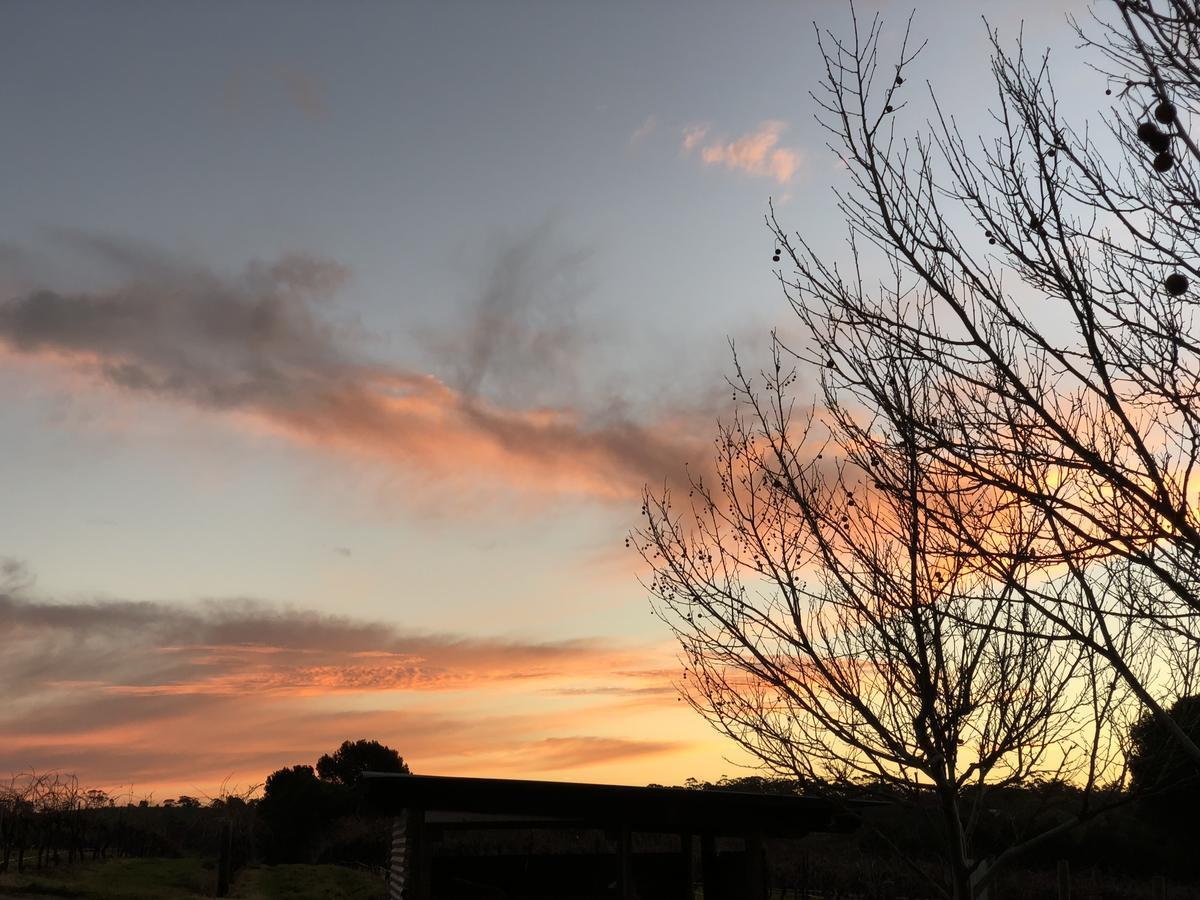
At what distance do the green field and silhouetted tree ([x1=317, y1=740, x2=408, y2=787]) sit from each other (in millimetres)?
17581

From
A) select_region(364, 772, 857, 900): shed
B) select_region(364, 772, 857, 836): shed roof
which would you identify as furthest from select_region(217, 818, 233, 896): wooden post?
select_region(364, 772, 857, 836): shed roof

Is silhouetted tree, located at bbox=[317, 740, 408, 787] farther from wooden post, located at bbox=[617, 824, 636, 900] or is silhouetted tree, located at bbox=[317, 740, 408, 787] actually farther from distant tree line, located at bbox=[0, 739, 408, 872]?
wooden post, located at bbox=[617, 824, 636, 900]

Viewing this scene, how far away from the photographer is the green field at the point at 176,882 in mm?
33844

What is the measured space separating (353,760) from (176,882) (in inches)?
891

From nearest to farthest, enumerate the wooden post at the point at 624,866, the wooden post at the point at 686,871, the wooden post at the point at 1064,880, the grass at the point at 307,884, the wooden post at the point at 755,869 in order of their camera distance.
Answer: the wooden post at the point at 624,866
the wooden post at the point at 755,869
the wooden post at the point at 686,871
the wooden post at the point at 1064,880
the grass at the point at 307,884

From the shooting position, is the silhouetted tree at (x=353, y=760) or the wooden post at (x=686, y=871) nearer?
the wooden post at (x=686, y=871)

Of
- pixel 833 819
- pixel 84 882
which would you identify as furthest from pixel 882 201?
pixel 84 882

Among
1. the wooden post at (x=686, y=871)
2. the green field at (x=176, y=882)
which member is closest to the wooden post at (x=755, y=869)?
the wooden post at (x=686, y=871)

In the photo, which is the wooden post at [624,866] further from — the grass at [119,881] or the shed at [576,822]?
the grass at [119,881]

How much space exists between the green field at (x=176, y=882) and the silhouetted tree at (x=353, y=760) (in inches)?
692

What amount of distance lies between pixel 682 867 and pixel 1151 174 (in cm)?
1361

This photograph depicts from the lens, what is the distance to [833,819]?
14.5m

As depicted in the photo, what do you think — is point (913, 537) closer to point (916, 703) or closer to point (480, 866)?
point (916, 703)

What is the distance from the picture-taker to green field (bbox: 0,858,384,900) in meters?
33.8
